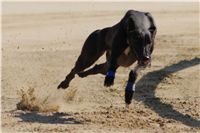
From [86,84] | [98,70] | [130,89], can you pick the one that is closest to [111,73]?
[130,89]

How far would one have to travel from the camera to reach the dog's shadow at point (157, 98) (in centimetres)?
931

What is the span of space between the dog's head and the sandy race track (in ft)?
3.15

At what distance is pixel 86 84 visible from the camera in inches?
460

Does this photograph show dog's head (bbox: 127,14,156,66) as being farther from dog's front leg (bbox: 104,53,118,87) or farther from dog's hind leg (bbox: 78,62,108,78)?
dog's hind leg (bbox: 78,62,108,78)

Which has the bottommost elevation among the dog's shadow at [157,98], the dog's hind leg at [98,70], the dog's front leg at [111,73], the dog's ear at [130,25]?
the dog's shadow at [157,98]

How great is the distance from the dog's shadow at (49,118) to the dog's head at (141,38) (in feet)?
4.30

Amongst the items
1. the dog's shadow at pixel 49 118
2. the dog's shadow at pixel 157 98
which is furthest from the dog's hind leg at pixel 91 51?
the dog's shadow at pixel 157 98

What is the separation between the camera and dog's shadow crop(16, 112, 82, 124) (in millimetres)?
8744

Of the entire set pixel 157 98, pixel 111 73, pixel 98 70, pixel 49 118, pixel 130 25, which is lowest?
pixel 157 98

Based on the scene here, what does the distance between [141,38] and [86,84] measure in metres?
3.54

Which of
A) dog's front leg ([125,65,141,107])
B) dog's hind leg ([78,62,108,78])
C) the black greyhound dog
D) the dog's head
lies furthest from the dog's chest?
dog's hind leg ([78,62,108,78])

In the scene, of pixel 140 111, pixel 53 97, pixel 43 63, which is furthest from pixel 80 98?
pixel 43 63

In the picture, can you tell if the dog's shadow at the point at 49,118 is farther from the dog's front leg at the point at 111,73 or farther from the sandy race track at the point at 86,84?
the dog's front leg at the point at 111,73

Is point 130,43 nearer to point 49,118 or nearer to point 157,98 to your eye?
point 49,118
